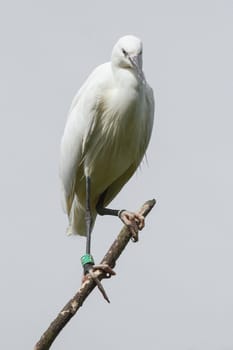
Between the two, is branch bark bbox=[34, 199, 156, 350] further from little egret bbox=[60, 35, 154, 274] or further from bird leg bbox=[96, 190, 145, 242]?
little egret bbox=[60, 35, 154, 274]

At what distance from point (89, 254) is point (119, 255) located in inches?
66.4

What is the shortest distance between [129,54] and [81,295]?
2.67 meters

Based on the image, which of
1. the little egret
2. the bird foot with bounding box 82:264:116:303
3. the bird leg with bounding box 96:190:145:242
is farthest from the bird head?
the bird foot with bounding box 82:264:116:303

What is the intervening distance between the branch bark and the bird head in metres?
1.44

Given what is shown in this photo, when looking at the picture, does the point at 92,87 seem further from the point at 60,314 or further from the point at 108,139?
the point at 60,314

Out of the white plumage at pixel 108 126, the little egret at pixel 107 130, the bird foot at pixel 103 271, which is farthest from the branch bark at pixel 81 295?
the white plumage at pixel 108 126

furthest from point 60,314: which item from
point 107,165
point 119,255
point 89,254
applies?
point 107,165

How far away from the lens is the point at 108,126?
10.4 meters

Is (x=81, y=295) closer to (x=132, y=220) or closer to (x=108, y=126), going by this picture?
(x=132, y=220)

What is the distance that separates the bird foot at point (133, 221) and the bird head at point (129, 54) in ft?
4.42

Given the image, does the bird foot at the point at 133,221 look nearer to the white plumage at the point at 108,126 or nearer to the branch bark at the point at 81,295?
the branch bark at the point at 81,295

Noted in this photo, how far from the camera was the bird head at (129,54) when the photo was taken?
9.69 m

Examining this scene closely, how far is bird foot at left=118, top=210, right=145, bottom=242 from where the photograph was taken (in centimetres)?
920

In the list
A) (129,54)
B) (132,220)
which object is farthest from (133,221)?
(129,54)
